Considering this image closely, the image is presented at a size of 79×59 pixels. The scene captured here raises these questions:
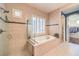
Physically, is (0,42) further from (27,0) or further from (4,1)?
(27,0)

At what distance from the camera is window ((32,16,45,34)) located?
1.76 metres

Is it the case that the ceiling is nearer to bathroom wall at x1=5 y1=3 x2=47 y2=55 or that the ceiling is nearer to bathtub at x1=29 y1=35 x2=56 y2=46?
bathroom wall at x1=5 y1=3 x2=47 y2=55

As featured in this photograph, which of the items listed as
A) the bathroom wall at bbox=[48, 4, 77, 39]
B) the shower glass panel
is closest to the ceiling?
the bathroom wall at bbox=[48, 4, 77, 39]

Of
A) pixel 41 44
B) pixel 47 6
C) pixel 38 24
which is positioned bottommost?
pixel 41 44

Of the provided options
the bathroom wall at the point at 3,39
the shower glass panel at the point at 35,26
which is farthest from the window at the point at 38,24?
the bathroom wall at the point at 3,39

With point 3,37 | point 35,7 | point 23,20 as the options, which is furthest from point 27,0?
→ point 3,37

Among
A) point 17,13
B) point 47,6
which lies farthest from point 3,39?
point 47,6

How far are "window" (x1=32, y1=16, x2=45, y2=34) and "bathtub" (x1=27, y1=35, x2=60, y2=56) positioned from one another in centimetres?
12

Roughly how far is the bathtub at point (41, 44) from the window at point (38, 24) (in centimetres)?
12

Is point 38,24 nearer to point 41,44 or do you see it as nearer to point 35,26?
point 35,26

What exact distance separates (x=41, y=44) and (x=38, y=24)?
0.35 metres

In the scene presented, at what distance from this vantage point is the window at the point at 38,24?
1758 millimetres

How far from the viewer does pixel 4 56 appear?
176cm

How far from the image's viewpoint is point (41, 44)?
1.70m
